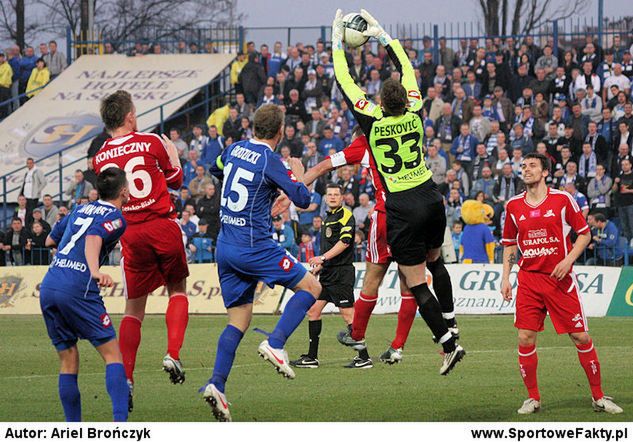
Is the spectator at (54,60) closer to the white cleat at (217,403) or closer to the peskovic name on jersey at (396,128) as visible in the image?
the peskovic name on jersey at (396,128)

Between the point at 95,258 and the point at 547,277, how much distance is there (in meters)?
3.95

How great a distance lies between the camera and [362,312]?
12.5 meters

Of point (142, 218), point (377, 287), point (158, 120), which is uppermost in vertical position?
point (142, 218)

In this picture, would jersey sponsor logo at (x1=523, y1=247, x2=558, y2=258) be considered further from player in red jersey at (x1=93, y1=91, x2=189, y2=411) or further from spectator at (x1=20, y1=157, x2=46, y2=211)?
spectator at (x1=20, y1=157, x2=46, y2=211)

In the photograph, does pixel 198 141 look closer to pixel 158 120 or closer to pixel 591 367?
pixel 158 120

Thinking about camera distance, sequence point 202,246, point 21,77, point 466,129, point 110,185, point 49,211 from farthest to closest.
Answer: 1. point 21,77
2. point 49,211
3. point 466,129
4. point 202,246
5. point 110,185

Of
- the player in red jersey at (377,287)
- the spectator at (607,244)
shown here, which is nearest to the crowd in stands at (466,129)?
the spectator at (607,244)

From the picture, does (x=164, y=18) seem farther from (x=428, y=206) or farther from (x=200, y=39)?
(x=428, y=206)

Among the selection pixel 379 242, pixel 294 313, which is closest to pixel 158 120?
pixel 379 242

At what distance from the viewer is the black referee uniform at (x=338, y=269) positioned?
14.8m

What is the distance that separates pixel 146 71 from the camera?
35.6 metres

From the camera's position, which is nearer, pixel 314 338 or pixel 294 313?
pixel 294 313

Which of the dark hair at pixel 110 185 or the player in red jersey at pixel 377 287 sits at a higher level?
the dark hair at pixel 110 185

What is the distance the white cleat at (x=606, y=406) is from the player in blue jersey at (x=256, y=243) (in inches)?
103
